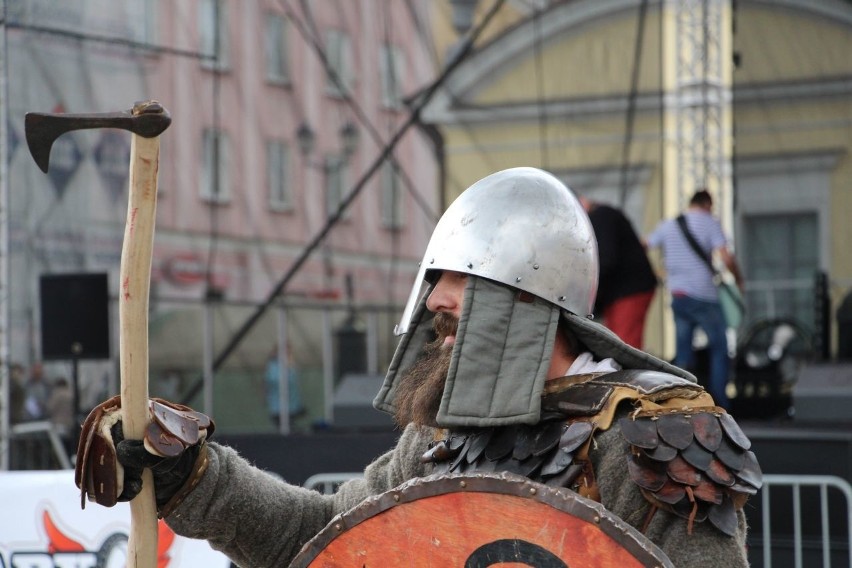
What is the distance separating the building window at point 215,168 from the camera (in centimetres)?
849

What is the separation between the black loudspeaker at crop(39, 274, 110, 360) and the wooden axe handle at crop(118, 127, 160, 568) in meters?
4.55

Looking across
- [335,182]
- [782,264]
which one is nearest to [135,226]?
[335,182]

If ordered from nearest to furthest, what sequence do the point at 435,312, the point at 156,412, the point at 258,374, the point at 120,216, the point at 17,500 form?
the point at 156,412 → the point at 435,312 → the point at 17,500 → the point at 120,216 → the point at 258,374

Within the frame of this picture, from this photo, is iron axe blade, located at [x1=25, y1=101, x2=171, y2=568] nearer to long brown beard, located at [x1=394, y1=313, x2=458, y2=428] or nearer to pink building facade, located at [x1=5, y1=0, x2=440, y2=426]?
long brown beard, located at [x1=394, y1=313, x2=458, y2=428]

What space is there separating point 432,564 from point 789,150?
780 cm

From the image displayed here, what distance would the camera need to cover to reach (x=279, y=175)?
29.2ft

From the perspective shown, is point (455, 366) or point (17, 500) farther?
point (17, 500)

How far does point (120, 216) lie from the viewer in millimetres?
7891

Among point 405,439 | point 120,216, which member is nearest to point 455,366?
point 405,439

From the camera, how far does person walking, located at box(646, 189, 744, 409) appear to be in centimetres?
720

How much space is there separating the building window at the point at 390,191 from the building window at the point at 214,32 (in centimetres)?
132

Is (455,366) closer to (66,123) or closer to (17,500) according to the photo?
(66,123)

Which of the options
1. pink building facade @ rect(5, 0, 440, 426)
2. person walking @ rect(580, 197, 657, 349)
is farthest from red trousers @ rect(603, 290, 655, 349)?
pink building facade @ rect(5, 0, 440, 426)

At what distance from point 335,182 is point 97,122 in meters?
6.94
